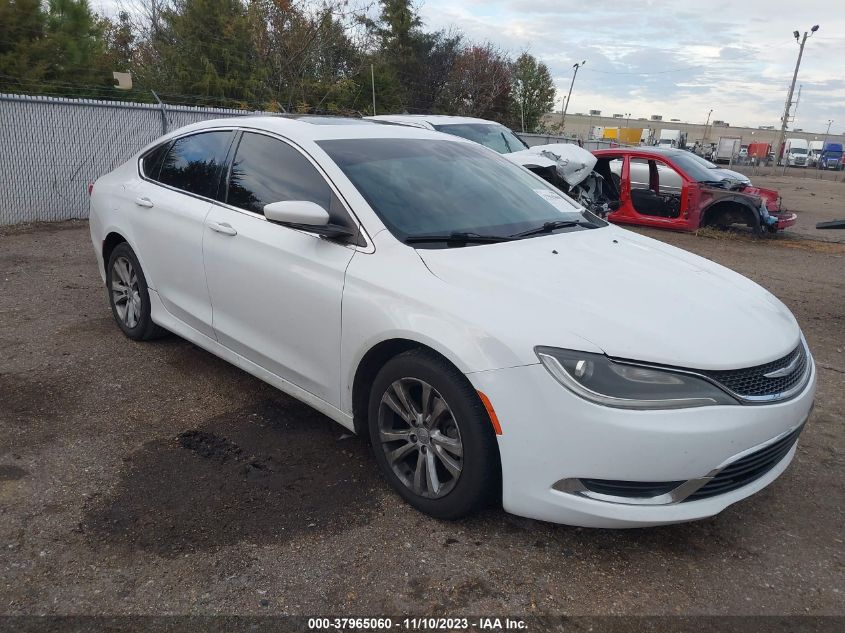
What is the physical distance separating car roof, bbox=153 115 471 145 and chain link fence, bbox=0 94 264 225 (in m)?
6.92

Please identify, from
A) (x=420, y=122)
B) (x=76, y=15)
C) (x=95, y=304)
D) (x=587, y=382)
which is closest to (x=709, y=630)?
(x=587, y=382)

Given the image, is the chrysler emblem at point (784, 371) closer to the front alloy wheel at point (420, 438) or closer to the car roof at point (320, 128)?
the front alloy wheel at point (420, 438)

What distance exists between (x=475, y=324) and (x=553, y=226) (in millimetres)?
1302

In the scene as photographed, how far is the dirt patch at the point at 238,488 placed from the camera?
294 centimetres

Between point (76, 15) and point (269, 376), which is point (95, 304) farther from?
point (76, 15)

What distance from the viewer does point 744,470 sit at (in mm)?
2721

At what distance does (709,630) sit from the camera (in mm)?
2455

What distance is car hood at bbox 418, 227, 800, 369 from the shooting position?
2.62 m

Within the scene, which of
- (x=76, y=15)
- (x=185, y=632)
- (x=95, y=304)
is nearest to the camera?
(x=185, y=632)

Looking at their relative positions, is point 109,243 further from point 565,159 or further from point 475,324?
point 565,159

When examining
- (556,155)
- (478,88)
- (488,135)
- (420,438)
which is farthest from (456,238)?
(478,88)

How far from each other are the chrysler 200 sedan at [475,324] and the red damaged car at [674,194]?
25.5 ft

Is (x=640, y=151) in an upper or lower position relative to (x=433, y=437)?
upper

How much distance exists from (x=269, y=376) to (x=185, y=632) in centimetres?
160
